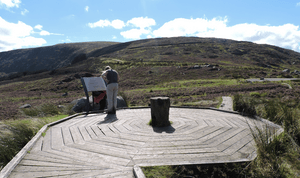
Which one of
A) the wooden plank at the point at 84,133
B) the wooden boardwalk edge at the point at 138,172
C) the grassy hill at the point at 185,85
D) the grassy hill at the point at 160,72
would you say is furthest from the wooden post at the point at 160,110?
the grassy hill at the point at 160,72

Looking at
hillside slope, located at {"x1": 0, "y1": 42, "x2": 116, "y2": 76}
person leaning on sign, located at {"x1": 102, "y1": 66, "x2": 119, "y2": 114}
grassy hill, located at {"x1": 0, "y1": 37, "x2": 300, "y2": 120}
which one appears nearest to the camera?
person leaning on sign, located at {"x1": 102, "y1": 66, "x2": 119, "y2": 114}

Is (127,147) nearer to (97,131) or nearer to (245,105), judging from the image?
(97,131)

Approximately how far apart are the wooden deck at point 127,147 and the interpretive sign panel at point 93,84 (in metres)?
3.28

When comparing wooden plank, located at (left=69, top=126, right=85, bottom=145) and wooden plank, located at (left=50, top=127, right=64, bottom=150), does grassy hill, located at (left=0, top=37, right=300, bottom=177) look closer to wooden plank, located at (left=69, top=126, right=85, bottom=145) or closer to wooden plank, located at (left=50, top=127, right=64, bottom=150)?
wooden plank, located at (left=50, top=127, right=64, bottom=150)

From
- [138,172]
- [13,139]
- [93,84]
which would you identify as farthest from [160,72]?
[138,172]

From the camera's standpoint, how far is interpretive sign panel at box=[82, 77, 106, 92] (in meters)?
9.32

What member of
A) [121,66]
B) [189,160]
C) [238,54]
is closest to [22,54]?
[121,66]

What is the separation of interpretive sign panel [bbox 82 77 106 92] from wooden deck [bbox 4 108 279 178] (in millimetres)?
3275

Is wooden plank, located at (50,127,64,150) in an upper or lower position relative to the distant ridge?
lower

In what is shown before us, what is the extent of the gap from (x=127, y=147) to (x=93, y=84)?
598 centimetres

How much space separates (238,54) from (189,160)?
96.2 m

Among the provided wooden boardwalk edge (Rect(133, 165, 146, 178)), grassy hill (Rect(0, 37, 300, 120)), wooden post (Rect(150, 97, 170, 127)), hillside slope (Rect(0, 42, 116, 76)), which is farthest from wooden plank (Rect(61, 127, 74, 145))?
hillside slope (Rect(0, 42, 116, 76))

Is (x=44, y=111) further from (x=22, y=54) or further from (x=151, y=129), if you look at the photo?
(x=22, y=54)

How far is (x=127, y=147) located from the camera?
4352 millimetres
